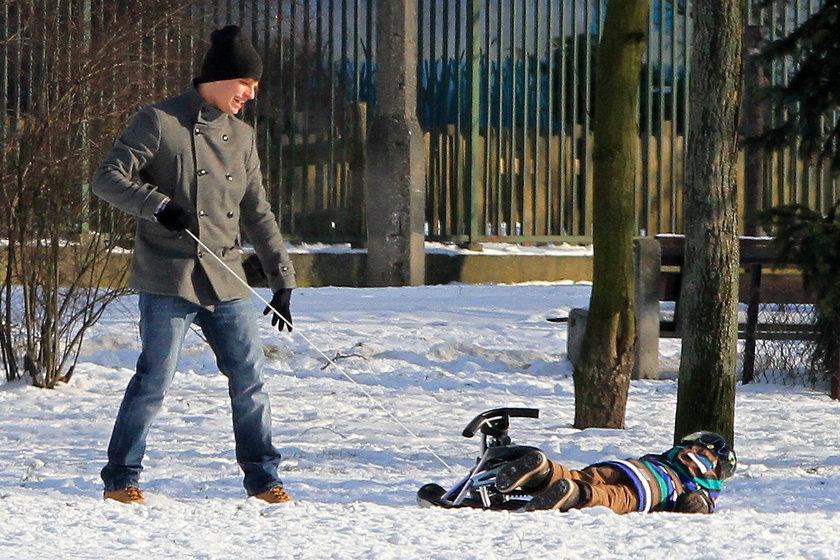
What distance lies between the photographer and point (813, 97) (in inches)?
334

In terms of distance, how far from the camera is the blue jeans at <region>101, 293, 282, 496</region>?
534 cm

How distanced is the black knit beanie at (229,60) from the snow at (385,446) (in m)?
1.68

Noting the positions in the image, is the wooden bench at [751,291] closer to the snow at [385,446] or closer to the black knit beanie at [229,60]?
the snow at [385,446]

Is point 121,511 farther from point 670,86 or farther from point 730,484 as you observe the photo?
point 670,86

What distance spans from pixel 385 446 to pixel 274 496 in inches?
88.1

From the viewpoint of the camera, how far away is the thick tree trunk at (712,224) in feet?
22.4

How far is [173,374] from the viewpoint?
538cm

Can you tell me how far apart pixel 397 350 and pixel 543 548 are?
261 inches

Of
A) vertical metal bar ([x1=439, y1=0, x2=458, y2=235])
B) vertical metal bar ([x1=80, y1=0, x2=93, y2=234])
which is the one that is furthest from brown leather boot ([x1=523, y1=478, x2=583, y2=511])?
vertical metal bar ([x1=439, y1=0, x2=458, y2=235])

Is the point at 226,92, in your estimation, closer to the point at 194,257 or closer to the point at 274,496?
the point at 194,257

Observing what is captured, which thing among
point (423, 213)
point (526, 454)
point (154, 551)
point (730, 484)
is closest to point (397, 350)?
point (423, 213)

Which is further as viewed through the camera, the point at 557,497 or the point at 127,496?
the point at 127,496

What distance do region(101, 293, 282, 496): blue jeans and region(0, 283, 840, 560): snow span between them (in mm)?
173

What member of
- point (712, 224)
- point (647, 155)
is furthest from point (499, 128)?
point (712, 224)
